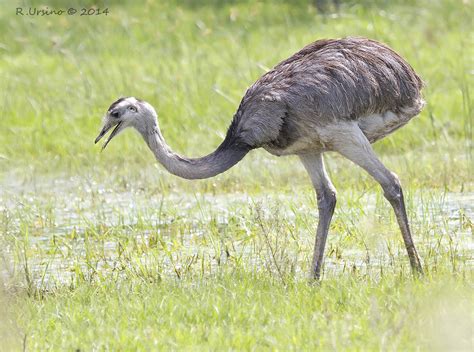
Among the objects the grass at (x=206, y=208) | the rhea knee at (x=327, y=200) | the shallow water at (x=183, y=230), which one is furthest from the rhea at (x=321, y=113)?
the grass at (x=206, y=208)

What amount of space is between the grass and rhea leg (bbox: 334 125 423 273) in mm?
253

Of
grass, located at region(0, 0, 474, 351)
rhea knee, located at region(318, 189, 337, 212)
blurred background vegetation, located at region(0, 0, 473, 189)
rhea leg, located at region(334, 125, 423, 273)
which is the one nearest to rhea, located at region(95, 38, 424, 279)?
rhea leg, located at region(334, 125, 423, 273)

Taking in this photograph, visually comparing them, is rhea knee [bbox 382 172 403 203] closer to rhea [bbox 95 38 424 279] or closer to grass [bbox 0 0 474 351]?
rhea [bbox 95 38 424 279]

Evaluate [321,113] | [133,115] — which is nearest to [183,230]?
[133,115]

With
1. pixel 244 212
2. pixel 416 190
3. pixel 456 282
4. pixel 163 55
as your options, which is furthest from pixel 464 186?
pixel 163 55

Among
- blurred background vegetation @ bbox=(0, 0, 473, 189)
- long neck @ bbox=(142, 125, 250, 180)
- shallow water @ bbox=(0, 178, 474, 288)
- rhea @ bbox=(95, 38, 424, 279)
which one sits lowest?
shallow water @ bbox=(0, 178, 474, 288)

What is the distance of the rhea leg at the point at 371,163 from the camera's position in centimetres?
758

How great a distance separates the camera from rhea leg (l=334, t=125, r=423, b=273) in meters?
7.58

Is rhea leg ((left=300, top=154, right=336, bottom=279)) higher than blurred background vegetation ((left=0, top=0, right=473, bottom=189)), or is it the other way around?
blurred background vegetation ((left=0, top=0, right=473, bottom=189))

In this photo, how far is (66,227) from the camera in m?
Result: 9.39

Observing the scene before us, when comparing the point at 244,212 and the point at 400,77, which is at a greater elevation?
the point at 400,77

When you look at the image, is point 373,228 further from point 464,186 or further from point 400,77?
point 464,186

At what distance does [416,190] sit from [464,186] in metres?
0.49

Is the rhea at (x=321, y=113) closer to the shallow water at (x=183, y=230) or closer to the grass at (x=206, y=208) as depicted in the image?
the shallow water at (x=183, y=230)
